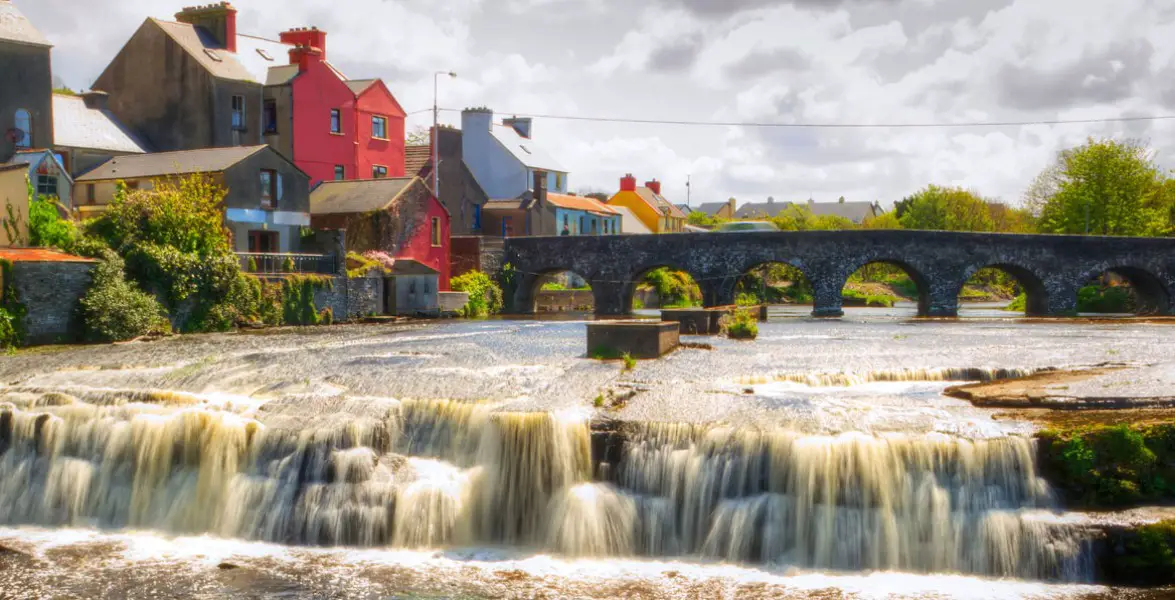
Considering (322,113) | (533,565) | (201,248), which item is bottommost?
(533,565)

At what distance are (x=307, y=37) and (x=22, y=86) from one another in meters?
17.1

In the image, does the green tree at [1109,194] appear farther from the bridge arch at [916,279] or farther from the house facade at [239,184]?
the house facade at [239,184]

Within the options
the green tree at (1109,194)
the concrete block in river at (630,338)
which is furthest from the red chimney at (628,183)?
the concrete block in river at (630,338)

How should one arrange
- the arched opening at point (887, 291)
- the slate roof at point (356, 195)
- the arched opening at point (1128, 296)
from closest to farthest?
1. the slate roof at point (356, 195)
2. the arched opening at point (1128, 296)
3. the arched opening at point (887, 291)

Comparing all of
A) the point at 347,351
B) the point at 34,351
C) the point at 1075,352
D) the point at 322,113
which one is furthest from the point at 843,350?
the point at 322,113

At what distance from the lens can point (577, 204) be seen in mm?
83312

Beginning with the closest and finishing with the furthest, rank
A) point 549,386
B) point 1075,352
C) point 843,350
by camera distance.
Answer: point 549,386 < point 1075,352 < point 843,350

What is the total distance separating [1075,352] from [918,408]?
12.5m

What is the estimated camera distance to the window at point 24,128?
4391 cm

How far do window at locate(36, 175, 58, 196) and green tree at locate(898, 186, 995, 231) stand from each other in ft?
260

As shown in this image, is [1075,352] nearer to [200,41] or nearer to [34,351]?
[34,351]

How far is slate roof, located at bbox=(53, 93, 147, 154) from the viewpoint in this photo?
47.3 metres

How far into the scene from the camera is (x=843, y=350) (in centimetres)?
3089

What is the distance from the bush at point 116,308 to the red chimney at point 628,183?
2861 inches
